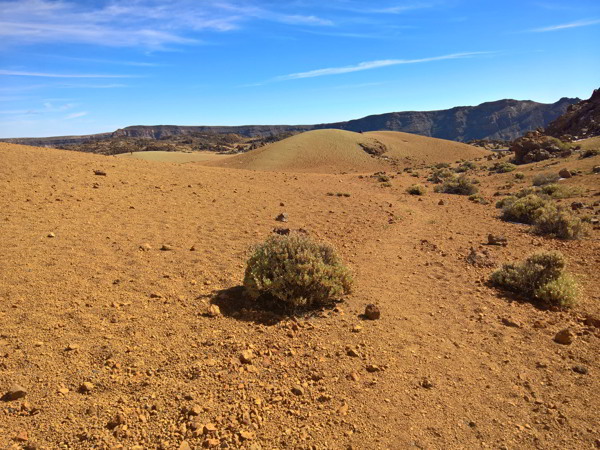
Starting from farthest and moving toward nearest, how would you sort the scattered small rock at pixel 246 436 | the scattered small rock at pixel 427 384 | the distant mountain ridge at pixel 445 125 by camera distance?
the distant mountain ridge at pixel 445 125 → the scattered small rock at pixel 427 384 → the scattered small rock at pixel 246 436

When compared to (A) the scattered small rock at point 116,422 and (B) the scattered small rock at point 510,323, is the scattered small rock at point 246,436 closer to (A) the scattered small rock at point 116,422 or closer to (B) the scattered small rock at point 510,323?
(A) the scattered small rock at point 116,422

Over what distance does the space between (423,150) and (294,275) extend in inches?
1745

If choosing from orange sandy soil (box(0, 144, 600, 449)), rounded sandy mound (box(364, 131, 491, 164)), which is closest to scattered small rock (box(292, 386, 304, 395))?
orange sandy soil (box(0, 144, 600, 449))

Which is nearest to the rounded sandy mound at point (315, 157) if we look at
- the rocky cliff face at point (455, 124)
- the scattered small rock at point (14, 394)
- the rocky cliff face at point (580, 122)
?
the rocky cliff face at point (580, 122)

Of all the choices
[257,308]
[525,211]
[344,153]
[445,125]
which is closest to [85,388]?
[257,308]

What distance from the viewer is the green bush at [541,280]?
17.3ft

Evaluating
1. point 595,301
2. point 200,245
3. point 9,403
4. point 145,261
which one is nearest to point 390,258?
point 595,301

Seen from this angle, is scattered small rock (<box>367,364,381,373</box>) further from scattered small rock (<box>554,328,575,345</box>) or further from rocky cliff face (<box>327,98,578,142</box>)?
rocky cliff face (<box>327,98,578,142</box>)

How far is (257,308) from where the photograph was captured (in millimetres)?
4691

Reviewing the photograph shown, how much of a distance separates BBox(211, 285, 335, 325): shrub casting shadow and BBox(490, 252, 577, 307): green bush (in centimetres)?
314

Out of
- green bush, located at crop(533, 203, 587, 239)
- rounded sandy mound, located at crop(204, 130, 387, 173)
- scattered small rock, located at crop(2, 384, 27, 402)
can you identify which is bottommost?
scattered small rock, located at crop(2, 384, 27, 402)

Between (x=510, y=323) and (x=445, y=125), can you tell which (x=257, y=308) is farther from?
(x=445, y=125)

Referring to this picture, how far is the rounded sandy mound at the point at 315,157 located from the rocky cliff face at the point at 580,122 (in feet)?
68.5

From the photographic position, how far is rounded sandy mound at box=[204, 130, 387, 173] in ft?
120
